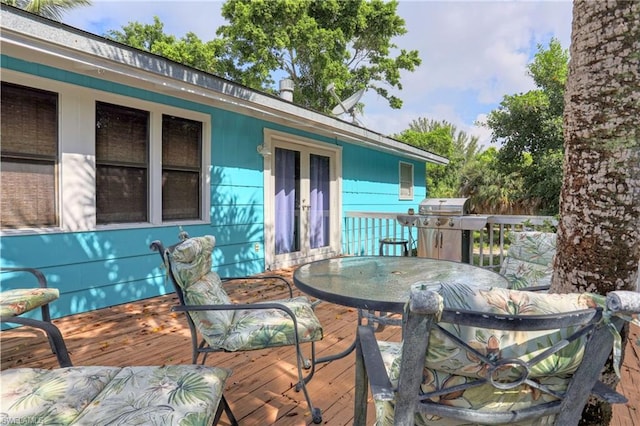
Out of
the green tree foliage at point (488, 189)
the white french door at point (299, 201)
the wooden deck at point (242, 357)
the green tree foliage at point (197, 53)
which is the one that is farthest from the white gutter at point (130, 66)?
the green tree foliage at point (197, 53)

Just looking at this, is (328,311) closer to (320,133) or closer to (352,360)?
(352,360)

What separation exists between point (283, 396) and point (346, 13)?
583 inches

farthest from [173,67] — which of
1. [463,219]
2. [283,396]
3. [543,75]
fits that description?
[543,75]

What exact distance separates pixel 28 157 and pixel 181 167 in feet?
5.05

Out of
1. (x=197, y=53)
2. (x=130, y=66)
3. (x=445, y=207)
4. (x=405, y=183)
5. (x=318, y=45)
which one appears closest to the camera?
(x=130, y=66)

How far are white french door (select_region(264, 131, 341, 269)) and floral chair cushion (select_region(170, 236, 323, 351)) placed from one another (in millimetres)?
3350

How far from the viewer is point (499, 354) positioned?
34.9 inches

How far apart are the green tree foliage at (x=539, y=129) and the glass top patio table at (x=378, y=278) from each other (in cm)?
770

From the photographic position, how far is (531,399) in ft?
3.19

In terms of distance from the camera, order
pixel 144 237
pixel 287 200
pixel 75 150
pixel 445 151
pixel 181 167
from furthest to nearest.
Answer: pixel 445 151 → pixel 287 200 → pixel 181 167 → pixel 144 237 → pixel 75 150

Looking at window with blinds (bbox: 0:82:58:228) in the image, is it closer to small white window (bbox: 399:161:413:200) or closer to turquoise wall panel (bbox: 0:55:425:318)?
turquoise wall panel (bbox: 0:55:425:318)

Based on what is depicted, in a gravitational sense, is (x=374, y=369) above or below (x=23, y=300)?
above

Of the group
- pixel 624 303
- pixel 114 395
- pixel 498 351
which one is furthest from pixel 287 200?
pixel 624 303

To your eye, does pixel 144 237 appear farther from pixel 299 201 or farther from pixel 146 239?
pixel 299 201
